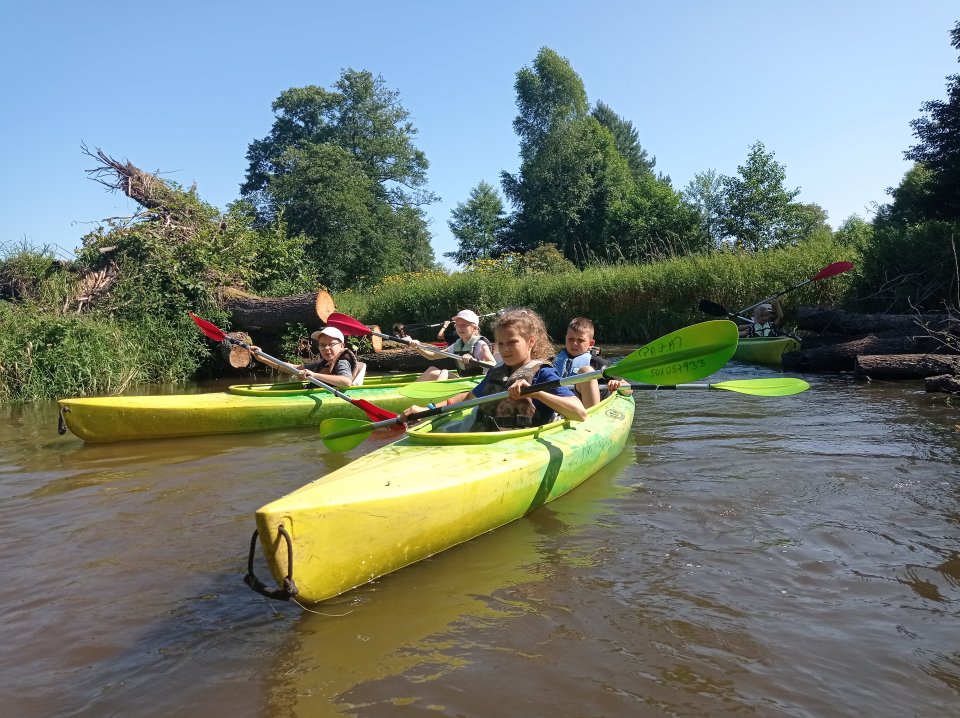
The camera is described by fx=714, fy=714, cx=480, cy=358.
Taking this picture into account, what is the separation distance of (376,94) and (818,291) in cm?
2949

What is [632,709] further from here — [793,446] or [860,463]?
[793,446]

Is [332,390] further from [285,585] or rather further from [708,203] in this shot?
[708,203]

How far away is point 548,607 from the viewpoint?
2.83 metres

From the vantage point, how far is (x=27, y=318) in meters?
9.88

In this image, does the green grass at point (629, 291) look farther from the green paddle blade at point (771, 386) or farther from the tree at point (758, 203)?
the tree at point (758, 203)

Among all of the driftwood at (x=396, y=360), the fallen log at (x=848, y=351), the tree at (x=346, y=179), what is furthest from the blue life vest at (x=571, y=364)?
the tree at (x=346, y=179)

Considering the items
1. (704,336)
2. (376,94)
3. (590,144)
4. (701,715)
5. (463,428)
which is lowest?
(701,715)

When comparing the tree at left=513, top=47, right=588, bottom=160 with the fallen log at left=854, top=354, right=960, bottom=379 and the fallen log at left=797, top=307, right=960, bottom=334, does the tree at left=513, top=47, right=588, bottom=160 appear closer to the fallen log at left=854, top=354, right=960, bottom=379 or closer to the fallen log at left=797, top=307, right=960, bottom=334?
the fallen log at left=797, top=307, right=960, bottom=334

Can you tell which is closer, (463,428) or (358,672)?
(358,672)

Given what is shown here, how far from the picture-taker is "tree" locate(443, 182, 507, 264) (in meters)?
37.6

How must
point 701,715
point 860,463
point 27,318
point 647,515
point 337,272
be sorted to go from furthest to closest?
1. point 337,272
2. point 27,318
3. point 860,463
4. point 647,515
5. point 701,715

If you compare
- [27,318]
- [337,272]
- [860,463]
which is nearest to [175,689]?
[860,463]

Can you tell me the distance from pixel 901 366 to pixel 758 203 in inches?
968

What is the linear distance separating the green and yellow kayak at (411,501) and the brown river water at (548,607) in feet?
0.46
